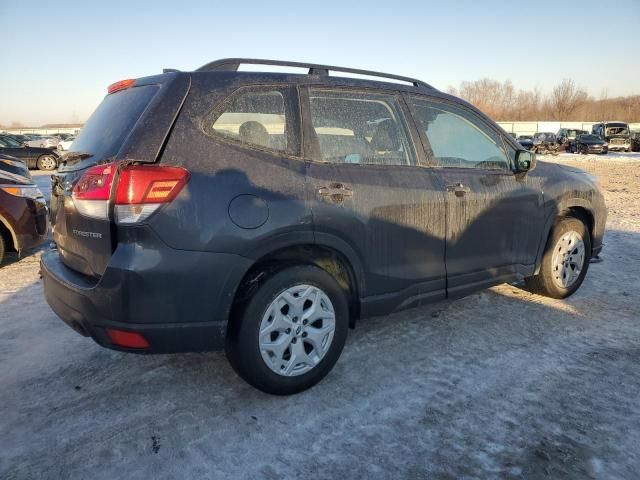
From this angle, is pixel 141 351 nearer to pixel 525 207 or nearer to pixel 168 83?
pixel 168 83

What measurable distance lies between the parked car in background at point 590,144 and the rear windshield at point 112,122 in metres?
35.1

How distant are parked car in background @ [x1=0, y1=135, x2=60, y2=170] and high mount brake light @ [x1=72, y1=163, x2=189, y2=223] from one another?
782 inches

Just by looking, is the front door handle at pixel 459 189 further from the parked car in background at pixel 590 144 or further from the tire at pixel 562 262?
the parked car in background at pixel 590 144

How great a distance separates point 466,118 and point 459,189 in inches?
27.2

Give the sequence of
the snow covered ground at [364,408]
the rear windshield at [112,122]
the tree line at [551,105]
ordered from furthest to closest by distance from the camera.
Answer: the tree line at [551,105], the rear windshield at [112,122], the snow covered ground at [364,408]

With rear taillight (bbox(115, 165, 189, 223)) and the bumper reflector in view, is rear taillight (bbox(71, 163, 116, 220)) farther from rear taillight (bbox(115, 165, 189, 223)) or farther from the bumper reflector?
A: the bumper reflector

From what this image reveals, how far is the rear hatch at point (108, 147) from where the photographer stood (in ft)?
8.13

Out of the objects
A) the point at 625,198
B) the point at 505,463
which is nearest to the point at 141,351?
the point at 505,463

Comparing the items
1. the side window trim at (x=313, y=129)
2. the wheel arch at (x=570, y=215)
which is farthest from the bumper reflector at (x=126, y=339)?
the wheel arch at (x=570, y=215)

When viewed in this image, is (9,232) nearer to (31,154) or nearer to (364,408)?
(364,408)

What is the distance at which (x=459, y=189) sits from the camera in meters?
3.51

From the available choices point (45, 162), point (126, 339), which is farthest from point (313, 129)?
point (45, 162)

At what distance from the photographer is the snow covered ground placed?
7.46 ft

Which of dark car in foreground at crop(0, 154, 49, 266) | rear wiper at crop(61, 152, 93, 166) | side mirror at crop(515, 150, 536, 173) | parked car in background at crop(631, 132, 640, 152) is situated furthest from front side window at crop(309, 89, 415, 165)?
parked car in background at crop(631, 132, 640, 152)
